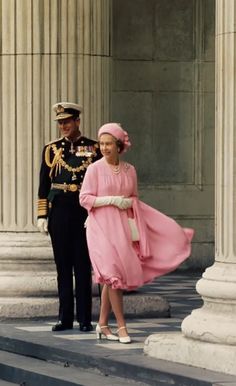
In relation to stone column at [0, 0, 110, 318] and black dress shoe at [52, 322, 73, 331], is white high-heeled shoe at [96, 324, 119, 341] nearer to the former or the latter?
black dress shoe at [52, 322, 73, 331]

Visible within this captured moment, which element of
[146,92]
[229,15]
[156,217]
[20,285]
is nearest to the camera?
[229,15]

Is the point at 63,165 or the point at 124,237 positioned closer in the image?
the point at 124,237

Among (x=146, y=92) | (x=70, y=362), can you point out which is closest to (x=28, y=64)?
(x=70, y=362)

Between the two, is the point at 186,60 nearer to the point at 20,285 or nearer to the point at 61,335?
the point at 20,285

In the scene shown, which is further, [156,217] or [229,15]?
[156,217]

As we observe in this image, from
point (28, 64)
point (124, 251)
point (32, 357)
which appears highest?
point (28, 64)

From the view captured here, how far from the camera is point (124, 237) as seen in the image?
13.1 meters

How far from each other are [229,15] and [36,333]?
12.1 ft

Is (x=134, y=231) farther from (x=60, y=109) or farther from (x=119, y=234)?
(x=60, y=109)

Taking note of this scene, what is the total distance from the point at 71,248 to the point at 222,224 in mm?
2892

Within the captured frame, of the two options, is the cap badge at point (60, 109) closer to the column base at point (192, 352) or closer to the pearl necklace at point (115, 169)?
the pearl necklace at point (115, 169)

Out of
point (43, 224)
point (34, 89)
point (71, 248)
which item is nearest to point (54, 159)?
point (43, 224)

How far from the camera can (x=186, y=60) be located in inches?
857

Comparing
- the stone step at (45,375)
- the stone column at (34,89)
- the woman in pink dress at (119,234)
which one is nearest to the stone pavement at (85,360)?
the stone step at (45,375)
